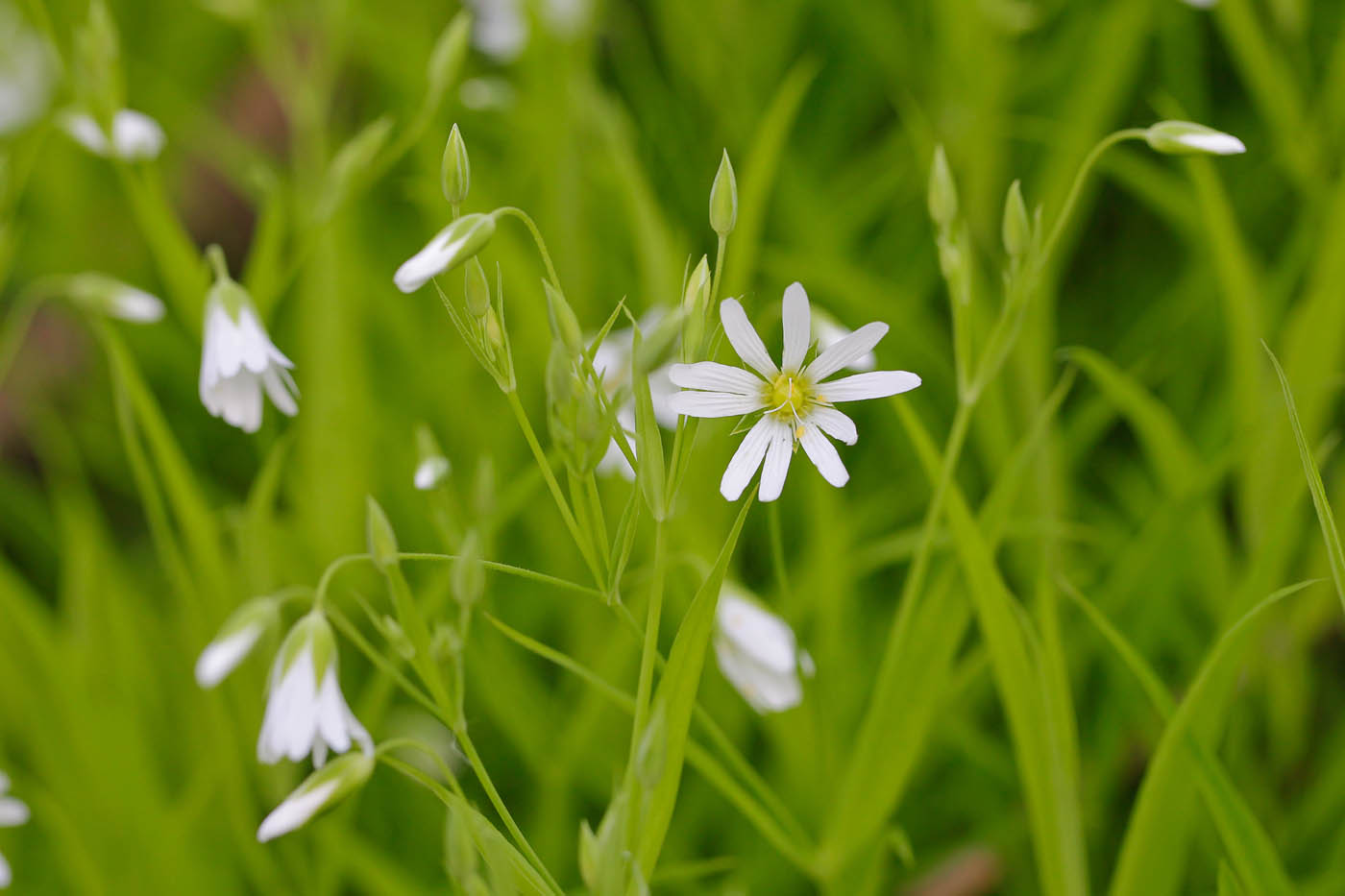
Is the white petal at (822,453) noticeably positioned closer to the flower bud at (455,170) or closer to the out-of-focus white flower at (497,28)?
the flower bud at (455,170)

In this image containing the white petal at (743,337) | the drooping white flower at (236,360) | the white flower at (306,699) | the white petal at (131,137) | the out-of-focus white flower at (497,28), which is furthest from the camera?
the out-of-focus white flower at (497,28)

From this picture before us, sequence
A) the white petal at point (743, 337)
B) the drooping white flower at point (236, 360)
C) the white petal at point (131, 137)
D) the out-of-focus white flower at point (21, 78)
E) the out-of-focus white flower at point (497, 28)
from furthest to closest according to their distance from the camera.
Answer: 1. the out-of-focus white flower at point (21, 78)
2. the out-of-focus white flower at point (497, 28)
3. the white petal at point (131, 137)
4. the drooping white flower at point (236, 360)
5. the white petal at point (743, 337)

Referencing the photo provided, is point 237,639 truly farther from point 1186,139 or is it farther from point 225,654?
point 1186,139

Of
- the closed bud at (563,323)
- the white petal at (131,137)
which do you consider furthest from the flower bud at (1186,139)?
the white petal at (131,137)

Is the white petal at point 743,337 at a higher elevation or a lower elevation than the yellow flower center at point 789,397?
higher

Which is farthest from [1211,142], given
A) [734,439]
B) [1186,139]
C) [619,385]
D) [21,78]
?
[21,78]
